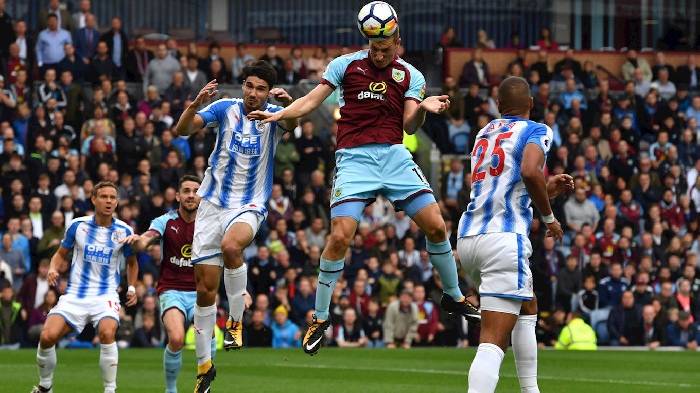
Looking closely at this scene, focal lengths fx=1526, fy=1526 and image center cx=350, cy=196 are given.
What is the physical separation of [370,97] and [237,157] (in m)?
1.76

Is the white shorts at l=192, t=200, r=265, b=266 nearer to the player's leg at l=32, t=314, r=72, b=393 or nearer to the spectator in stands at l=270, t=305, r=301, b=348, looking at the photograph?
the player's leg at l=32, t=314, r=72, b=393

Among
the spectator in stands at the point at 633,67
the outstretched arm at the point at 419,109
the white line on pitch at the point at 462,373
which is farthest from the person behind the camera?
the spectator in stands at the point at 633,67

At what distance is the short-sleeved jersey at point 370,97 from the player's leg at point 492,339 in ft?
7.75

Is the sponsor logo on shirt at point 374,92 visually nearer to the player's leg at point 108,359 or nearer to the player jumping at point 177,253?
the player jumping at point 177,253

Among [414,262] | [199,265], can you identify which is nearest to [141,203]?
[414,262]

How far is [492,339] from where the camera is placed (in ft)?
38.1

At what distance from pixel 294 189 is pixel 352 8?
9001mm

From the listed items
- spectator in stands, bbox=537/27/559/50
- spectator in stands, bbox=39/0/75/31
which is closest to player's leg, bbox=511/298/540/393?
spectator in stands, bbox=39/0/75/31

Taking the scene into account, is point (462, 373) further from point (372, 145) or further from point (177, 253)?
point (372, 145)

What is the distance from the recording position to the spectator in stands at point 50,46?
3030 cm

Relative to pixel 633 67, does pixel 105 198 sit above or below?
below

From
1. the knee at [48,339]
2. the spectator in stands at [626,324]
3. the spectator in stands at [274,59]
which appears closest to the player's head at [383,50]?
the knee at [48,339]

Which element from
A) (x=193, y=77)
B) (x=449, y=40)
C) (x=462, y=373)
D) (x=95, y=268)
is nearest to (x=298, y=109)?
(x=95, y=268)

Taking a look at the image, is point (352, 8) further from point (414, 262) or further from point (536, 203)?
point (536, 203)
